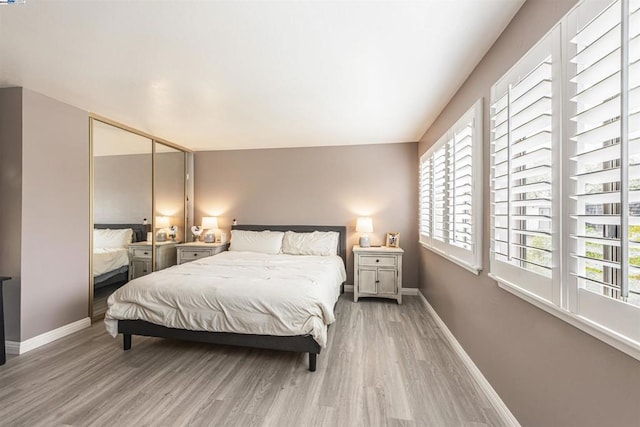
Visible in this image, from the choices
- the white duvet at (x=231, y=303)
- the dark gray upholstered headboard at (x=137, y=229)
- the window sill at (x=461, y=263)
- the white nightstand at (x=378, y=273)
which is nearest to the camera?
the window sill at (x=461, y=263)

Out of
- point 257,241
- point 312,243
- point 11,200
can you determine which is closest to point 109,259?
point 11,200

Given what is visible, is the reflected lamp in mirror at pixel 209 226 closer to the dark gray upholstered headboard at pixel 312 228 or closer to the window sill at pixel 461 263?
the dark gray upholstered headboard at pixel 312 228

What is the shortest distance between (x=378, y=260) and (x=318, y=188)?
157cm

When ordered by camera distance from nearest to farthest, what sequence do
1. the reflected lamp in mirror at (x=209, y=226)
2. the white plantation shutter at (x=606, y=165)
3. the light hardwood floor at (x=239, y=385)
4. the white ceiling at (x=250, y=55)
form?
1. the white plantation shutter at (x=606, y=165)
2. the white ceiling at (x=250, y=55)
3. the light hardwood floor at (x=239, y=385)
4. the reflected lamp in mirror at (x=209, y=226)

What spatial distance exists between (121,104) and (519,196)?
3.74 metres

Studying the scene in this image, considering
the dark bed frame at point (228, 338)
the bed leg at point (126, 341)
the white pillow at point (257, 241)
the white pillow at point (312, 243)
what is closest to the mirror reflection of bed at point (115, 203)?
the bed leg at point (126, 341)

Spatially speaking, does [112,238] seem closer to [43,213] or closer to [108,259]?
[108,259]

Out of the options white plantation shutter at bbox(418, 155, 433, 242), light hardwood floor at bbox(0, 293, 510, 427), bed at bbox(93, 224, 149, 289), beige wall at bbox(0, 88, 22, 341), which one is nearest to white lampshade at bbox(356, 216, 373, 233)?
white plantation shutter at bbox(418, 155, 433, 242)

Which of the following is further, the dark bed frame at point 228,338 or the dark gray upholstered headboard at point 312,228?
the dark gray upholstered headboard at point 312,228

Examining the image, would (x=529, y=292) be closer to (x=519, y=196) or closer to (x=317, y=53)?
(x=519, y=196)

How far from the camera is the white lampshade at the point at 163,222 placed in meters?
4.21

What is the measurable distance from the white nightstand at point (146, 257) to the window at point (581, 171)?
14.0ft

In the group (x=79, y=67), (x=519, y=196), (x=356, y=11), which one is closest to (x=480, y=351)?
(x=519, y=196)

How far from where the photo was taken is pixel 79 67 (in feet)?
7.13
